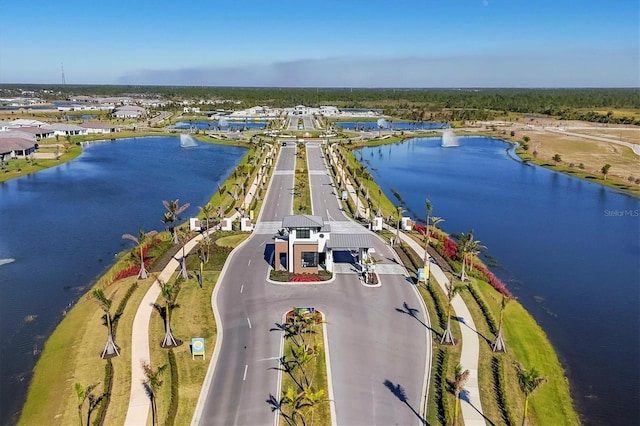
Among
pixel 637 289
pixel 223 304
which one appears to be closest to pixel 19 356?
pixel 223 304

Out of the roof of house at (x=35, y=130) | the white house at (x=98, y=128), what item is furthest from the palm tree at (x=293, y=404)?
the white house at (x=98, y=128)

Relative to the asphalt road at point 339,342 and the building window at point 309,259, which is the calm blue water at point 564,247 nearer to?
the asphalt road at point 339,342

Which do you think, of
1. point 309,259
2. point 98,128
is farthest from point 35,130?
point 309,259

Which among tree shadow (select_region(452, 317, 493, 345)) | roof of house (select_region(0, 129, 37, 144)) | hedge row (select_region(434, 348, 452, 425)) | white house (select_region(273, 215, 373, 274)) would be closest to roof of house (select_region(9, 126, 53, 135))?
roof of house (select_region(0, 129, 37, 144))

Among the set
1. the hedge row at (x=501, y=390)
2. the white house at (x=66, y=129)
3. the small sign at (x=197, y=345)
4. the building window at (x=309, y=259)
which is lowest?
the hedge row at (x=501, y=390)

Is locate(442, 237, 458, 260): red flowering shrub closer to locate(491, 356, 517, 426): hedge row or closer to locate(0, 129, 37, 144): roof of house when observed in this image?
locate(491, 356, 517, 426): hedge row

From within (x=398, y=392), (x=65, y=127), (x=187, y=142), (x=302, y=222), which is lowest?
(x=398, y=392)

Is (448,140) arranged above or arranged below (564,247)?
above

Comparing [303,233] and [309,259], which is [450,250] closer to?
[309,259]
